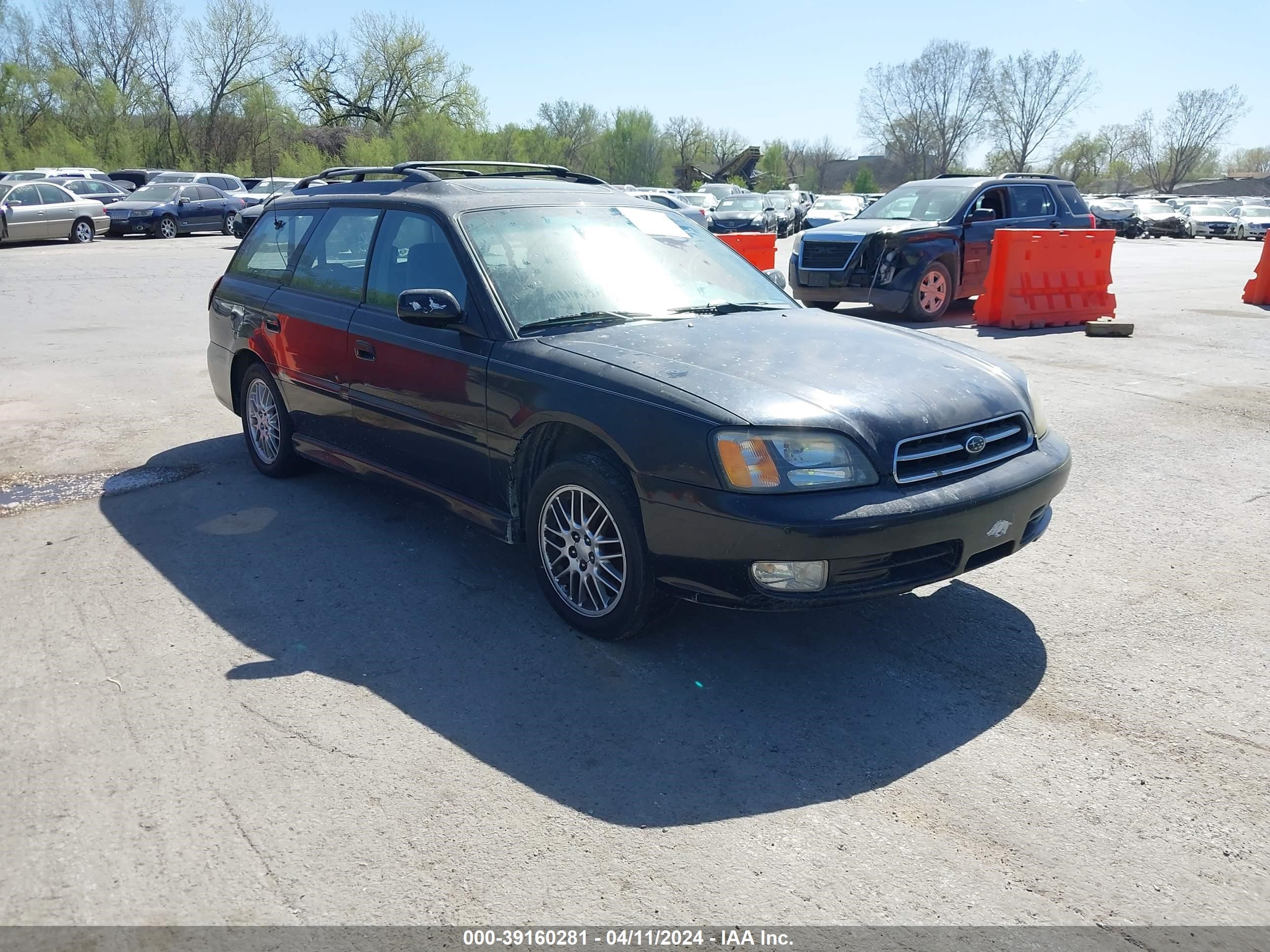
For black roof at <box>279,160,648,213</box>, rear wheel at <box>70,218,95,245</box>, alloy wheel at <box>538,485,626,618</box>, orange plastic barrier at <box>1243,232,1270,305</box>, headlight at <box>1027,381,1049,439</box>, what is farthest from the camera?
rear wheel at <box>70,218,95,245</box>

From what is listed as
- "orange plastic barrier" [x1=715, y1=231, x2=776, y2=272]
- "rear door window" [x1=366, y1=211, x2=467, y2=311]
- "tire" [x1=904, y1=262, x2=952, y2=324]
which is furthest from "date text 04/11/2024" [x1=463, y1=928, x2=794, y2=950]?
"orange plastic barrier" [x1=715, y1=231, x2=776, y2=272]

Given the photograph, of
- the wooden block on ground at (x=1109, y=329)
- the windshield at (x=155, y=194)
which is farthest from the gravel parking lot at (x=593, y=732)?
the windshield at (x=155, y=194)

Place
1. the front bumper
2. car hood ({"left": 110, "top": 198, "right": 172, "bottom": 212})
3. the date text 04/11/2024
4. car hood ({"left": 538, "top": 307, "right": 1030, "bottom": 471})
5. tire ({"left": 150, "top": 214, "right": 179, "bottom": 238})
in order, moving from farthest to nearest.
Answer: tire ({"left": 150, "top": 214, "right": 179, "bottom": 238}) < car hood ({"left": 110, "top": 198, "right": 172, "bottom": 212}) < car hood ({"left": 538, "top": 307, "right": 1030, "bottom": 471}) < the front bumper < the date text 04/11/2024

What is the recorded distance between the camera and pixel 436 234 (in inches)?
192

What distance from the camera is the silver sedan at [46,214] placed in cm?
2538

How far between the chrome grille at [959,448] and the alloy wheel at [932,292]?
8.78 meters

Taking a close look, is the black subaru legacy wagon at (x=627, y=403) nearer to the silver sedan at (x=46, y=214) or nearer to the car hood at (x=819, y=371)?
the car hood at (x=819, y=371)

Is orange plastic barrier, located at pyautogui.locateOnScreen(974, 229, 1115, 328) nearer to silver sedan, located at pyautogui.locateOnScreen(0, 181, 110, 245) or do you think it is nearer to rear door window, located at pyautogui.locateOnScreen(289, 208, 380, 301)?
Answer: rear door window, located at pyautogui.locateOnScreen(289, 208, 380, 301)

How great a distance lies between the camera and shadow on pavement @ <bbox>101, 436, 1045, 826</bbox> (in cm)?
326

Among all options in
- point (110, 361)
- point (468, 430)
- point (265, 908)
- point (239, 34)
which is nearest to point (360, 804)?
point (265, 908)

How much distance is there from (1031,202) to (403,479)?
446 inches

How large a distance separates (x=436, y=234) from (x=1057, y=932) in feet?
12.4

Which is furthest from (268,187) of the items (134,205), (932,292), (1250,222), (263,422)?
(1250,222)

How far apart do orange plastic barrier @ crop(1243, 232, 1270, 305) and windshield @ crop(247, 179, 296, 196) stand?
1103 inches
